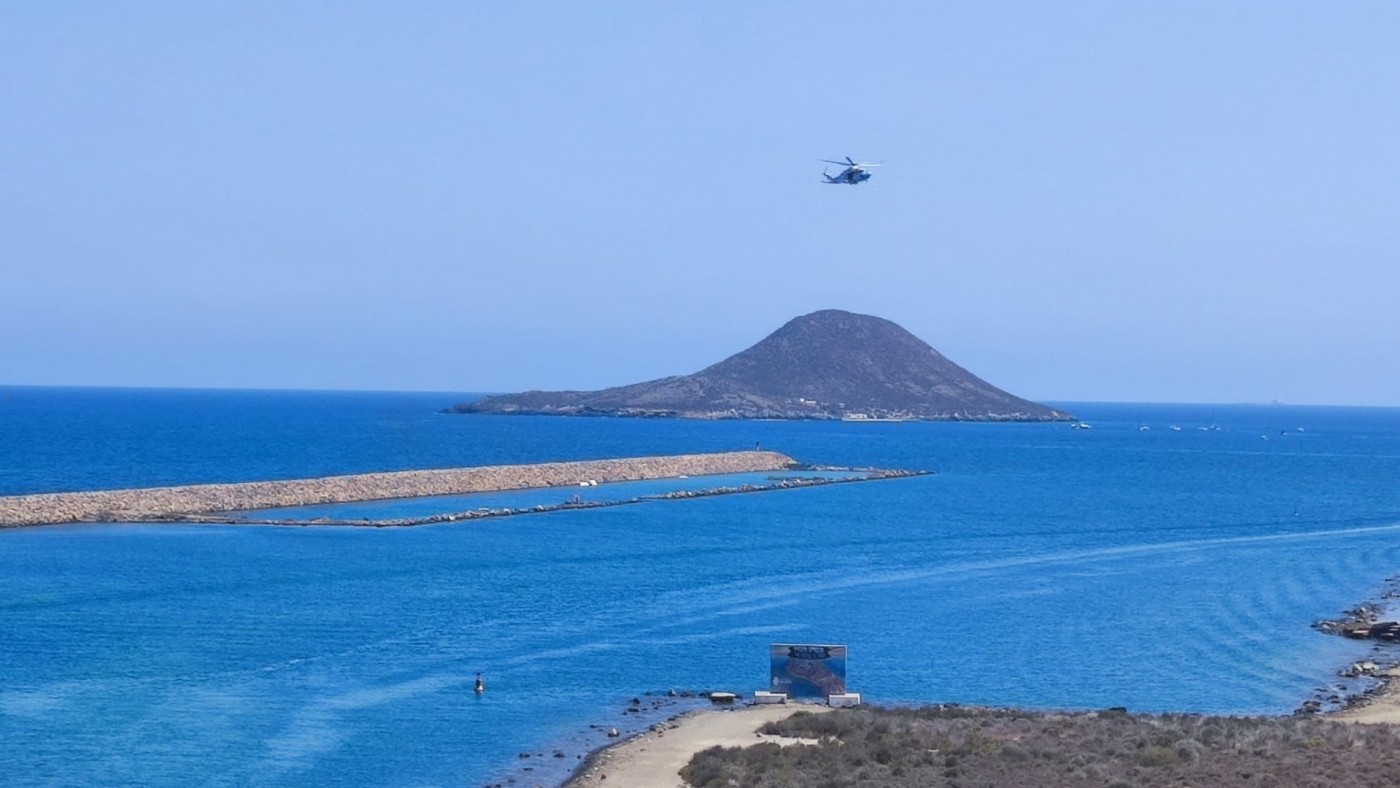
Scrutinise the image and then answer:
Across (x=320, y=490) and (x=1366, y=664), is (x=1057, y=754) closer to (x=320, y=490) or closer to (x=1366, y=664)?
(x=1366, y=664)

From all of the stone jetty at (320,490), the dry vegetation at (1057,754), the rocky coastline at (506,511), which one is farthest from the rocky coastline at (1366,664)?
the stone jetty at (320,490)

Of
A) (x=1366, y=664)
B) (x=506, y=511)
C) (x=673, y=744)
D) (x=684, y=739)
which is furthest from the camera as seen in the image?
(x=506, y=511)

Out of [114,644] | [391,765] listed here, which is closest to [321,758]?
[391,765]

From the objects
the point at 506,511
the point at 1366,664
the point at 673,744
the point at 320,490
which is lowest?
the point at 1366,664

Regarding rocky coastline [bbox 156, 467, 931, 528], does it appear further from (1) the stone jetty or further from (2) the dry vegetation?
(2) the dry vegetation

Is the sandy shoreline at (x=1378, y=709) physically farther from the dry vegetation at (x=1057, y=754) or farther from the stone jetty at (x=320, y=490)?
the stone jetty at (x=320, y=490)

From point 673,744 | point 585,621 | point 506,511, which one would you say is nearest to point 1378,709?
point 673,744
